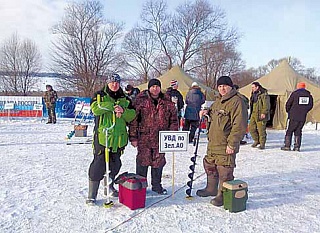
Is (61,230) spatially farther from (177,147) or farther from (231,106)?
(231,106)

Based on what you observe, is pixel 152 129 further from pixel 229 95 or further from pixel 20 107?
Result: pixel 20 107

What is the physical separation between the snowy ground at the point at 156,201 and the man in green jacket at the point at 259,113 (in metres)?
1.22

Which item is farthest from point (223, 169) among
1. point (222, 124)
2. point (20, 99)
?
point (20, 99)

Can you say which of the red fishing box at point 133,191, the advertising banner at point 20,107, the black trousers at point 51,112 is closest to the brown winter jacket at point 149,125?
the red fishing box at point 133,191

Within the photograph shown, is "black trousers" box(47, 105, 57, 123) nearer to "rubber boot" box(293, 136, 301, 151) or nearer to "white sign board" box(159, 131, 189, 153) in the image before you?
"rubber boot" box(293, 136, 301, 151)

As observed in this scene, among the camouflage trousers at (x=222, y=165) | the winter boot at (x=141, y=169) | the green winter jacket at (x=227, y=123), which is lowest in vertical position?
the winter boot at (x=141, y=169)

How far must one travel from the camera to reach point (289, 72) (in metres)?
15.3

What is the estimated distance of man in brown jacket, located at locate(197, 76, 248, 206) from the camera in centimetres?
380

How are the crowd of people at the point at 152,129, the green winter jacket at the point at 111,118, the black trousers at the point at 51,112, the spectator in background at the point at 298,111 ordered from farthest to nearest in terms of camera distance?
the black trousers at the point at 51,112
the spectator in background at the point at 298,111
the crowd of people at the point at 152,129
the green winter jacket at the point at 111,118

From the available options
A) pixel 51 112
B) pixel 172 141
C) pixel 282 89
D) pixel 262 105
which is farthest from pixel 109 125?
pixel 282 89

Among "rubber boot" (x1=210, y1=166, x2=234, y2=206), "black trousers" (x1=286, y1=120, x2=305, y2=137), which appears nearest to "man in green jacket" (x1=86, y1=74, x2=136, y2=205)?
"rubber boot" (x1=210, y1=166, x2=234, y2=206)

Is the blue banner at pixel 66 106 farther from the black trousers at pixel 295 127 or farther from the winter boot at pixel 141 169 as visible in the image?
the winter boot at pixel 141 169

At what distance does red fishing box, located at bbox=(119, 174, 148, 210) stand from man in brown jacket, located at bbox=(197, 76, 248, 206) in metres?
0.93

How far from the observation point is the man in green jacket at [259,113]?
26.3 feet
